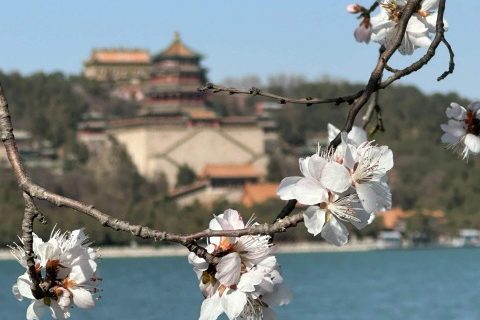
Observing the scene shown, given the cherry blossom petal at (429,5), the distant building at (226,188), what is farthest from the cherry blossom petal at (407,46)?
the distant building at (226,188)

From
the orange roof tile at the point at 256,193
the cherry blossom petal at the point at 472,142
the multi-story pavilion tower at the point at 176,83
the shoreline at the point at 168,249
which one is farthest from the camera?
the multi-story pavilion tower at the point at 176,83

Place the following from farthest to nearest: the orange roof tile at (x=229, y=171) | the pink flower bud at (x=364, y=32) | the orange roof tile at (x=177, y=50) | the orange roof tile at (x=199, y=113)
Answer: the orange roof tile at (x=177, y=50) < the orange roof tile at (x=199, y=113) < the orange roof tile at (x=229, y=171) < the pink flower bud at (x=364, y=32)

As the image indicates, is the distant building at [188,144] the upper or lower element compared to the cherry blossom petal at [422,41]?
lower

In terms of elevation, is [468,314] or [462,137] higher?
[462,137]

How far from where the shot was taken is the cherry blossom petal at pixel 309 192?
1.86 metres

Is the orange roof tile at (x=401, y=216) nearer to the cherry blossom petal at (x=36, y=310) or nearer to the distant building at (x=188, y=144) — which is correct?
the distant building at (x=188, y=144)

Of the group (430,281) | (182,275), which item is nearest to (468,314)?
(430,281)

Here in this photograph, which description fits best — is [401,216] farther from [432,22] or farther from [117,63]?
[432,22]

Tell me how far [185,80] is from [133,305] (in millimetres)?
46532

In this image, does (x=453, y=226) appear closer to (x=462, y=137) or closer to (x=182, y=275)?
(x=182, y=275)

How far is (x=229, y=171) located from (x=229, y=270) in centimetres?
8474

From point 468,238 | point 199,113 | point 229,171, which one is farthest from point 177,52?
point 468,238

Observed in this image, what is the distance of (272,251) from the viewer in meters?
1.94

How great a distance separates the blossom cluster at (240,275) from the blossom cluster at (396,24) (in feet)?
2.00
